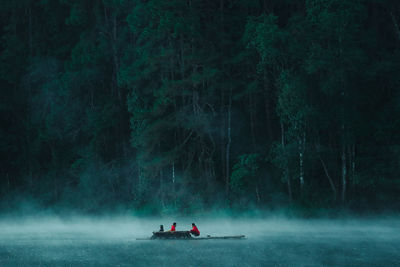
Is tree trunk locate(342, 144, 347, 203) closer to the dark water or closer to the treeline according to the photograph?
the treeline

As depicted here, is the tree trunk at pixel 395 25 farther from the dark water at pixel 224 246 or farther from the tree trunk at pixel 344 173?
the dark water at pixel 224 246

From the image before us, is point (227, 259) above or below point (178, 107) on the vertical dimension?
below

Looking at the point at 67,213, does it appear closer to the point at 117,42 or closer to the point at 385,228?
the point at 117,42

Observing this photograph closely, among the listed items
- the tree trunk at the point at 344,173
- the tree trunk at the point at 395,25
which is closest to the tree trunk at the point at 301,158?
the tree trunk at the point at 344,173

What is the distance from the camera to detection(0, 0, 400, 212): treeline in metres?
34.5

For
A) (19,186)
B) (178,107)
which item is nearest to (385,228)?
(178,107)

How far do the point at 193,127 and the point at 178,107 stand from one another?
2516 mm

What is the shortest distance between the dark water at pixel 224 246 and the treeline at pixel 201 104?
317 cm

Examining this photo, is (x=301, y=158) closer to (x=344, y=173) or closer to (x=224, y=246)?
(x=344, y=173)

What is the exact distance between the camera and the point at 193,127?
38000 mm

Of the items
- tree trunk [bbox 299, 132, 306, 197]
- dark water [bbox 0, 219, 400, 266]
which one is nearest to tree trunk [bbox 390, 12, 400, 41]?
tree trunk [bbox 299, 132, 306, 197]

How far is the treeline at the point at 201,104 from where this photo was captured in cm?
3450

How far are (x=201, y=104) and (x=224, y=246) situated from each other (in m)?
14.7

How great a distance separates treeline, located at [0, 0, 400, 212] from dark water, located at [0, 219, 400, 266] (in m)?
3.17
